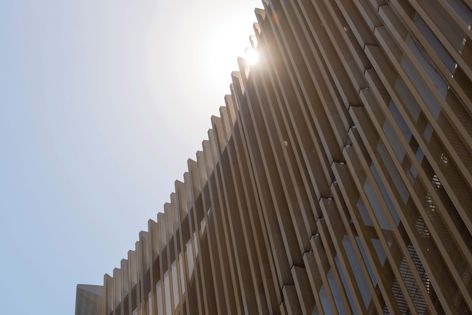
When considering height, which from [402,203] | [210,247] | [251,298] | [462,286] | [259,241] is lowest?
[462,286]

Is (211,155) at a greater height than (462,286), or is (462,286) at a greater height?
(211,155)

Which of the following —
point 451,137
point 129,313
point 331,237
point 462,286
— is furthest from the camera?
point 129,313

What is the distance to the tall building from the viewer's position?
793 cm

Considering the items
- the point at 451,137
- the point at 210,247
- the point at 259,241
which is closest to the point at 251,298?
the point at 259,241

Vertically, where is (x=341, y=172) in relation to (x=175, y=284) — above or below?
below

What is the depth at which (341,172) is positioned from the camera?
34.0 feet

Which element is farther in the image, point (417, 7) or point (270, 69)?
point (270, 69)

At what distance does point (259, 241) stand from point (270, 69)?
3.58 meters

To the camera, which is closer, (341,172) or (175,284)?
(341,172)

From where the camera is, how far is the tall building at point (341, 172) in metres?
7.93

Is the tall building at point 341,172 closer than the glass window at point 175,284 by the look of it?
Yes

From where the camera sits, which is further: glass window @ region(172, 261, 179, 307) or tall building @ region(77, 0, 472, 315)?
glass window @ region(172, 261, 179, 307)

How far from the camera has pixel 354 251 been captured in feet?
31.6

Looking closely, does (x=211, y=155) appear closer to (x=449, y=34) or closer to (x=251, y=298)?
(x=251, y=298)
